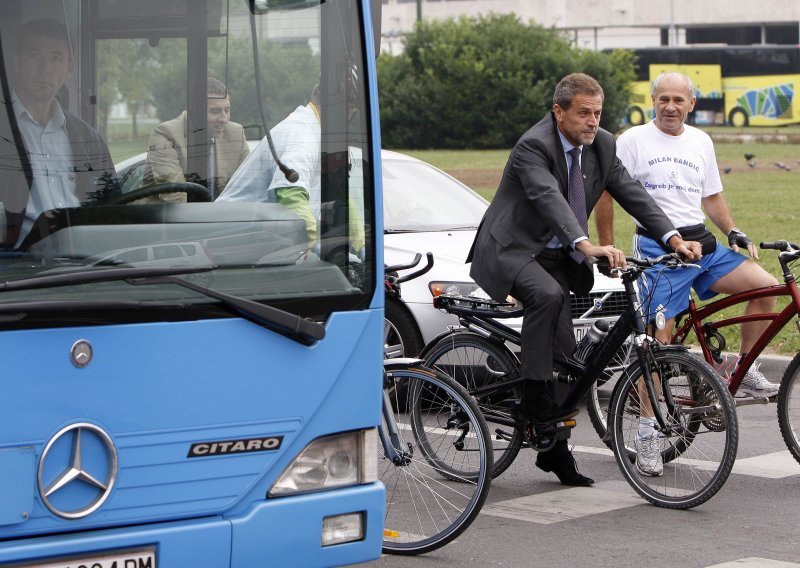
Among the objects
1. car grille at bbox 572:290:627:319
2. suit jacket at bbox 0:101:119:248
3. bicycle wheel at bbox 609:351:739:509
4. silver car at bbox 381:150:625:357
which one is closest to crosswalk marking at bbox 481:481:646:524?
bicycle wheel at bbox 609:351:739:509

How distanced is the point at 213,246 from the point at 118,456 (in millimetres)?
689

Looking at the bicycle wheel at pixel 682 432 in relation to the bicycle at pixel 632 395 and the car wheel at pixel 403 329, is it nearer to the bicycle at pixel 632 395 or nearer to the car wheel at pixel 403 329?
the bicycle at pixel 632 395

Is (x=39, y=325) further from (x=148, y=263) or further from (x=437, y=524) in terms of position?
(x=437, y=524)

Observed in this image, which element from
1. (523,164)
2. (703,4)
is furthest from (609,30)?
(523,164)

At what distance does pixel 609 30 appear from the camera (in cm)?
8081

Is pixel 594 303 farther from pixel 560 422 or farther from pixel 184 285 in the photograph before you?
pixel 184 285

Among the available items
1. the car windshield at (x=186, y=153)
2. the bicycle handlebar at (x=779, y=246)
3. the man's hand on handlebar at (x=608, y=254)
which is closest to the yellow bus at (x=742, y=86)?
the bicycle handlebar at (x=779, y=246)

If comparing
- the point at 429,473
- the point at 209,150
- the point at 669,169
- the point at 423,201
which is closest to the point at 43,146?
the point at 209,150

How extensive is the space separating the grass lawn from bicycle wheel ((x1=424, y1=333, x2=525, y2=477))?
57.7 inches

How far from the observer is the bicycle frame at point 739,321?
6965 mm

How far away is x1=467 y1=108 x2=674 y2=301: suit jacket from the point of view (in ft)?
21.0

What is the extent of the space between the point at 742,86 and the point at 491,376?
53458 mm

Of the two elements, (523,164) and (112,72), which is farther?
(523,164)

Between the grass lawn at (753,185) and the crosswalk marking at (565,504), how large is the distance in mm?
1290
